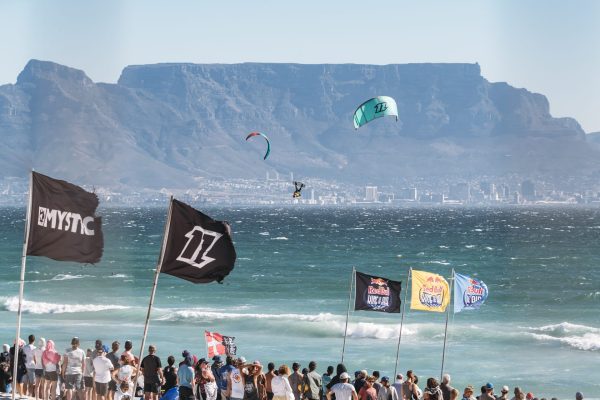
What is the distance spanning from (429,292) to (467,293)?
91cm

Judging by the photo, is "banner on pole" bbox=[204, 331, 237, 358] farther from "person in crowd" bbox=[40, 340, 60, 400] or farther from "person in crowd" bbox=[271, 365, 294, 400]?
"person in crowd" bbox=[271, 365, 294, 400]

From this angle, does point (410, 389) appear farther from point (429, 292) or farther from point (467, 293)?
point (467, 293)

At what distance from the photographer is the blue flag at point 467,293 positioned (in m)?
26.0

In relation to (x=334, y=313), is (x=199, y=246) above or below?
above

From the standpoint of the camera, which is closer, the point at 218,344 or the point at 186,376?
the point at 186,376

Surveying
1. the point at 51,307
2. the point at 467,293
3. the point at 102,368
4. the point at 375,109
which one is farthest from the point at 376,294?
the point at 51,307

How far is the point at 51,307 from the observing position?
6088cm

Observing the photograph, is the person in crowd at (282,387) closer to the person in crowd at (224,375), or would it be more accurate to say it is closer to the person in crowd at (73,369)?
the person in crowd at (224,375)

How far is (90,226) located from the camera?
1628 centimetres

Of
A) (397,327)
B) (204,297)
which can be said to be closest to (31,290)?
(204,297)

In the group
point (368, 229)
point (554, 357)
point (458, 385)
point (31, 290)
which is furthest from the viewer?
point (368, 229)

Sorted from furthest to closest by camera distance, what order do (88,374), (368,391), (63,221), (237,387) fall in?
1. (88,374)
2. (237,387)
3. (368,391)
4. (63,221)

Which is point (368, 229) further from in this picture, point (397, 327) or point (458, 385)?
point (458, 385)

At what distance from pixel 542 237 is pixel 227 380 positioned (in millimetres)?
139524
